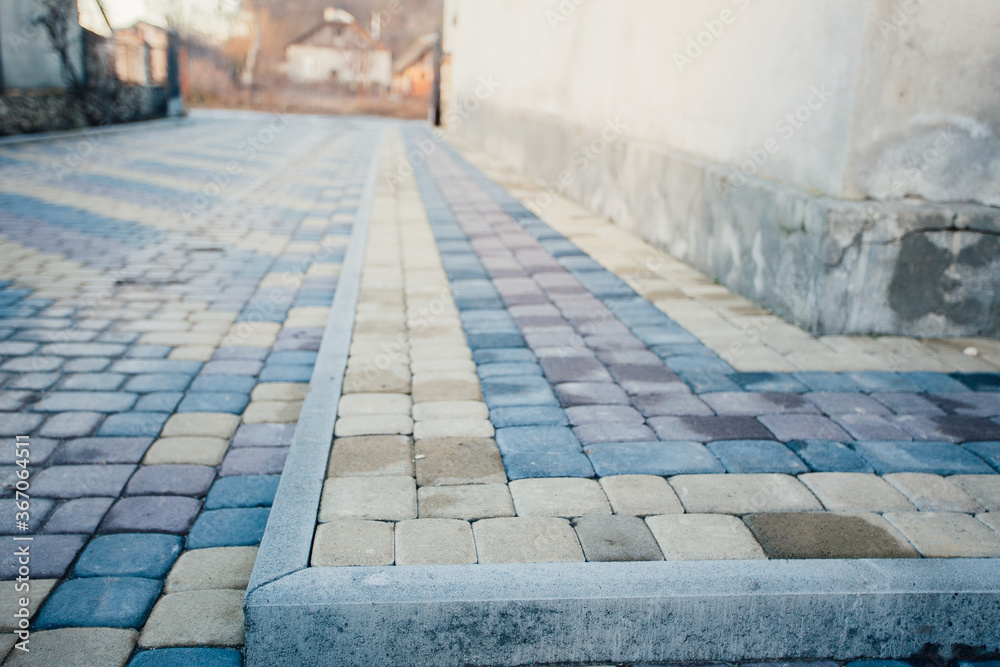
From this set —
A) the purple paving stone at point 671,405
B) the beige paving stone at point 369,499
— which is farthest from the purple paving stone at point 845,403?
the beige paving stone at point 369,499

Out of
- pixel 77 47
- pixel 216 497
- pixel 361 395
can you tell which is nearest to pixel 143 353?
pixel 361 395

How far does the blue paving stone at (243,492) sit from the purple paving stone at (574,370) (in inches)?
55.0

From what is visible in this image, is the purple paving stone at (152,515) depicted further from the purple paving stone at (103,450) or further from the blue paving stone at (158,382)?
the blue paving stone at (158,382)

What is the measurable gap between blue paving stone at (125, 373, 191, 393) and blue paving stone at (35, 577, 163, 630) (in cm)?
156

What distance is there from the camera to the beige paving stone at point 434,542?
7.45 feet

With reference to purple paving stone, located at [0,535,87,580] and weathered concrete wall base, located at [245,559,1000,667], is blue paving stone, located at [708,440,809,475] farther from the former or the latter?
purple paving stone, located at [0,535,87,580]

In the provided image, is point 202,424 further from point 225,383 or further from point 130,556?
point 130,556

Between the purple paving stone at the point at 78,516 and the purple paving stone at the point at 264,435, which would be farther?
the purple paving stone at the point at 264,435

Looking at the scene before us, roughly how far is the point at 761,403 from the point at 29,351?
143 inches

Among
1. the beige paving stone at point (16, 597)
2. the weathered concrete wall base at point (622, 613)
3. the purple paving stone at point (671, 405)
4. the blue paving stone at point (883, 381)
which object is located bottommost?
the beige paving stone at point (16, 597)

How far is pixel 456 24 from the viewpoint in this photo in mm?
23750

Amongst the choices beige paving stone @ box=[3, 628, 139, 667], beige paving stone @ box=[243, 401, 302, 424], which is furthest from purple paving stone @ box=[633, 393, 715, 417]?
beige paving stone @ box=[3, 628, 139, 667]

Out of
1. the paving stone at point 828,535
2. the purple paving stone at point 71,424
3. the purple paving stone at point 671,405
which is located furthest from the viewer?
the purple paving stone at point 671,405

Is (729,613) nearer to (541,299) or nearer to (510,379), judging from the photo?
(510,379)
